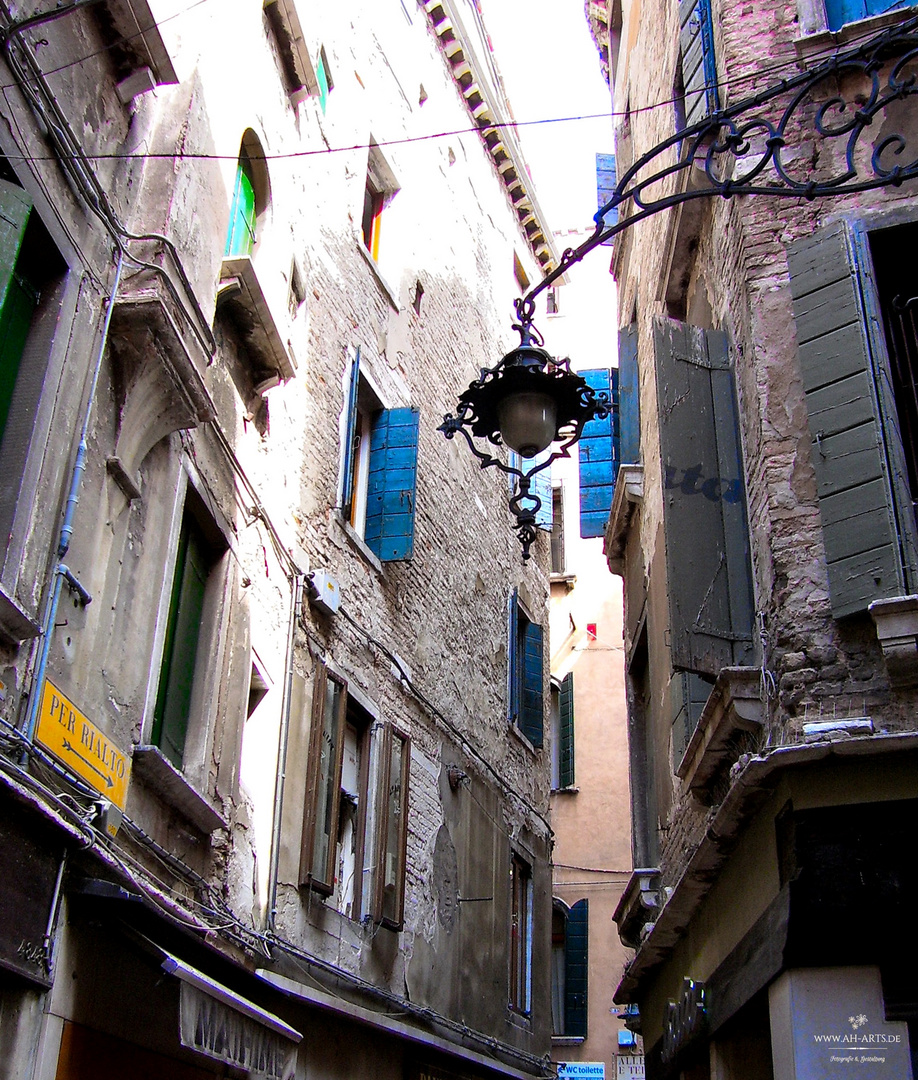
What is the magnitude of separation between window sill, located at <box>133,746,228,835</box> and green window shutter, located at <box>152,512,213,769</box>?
280 mm

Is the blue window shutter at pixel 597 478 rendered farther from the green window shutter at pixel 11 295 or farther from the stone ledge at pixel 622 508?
Answer: the green window shutter at pixel 11 295

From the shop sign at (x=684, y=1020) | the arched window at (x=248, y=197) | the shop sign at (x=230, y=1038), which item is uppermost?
the arched window at (x=248, y=197)

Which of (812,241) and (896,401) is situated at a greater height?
(812,241)

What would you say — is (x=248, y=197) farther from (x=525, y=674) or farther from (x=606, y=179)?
(x=525, y=674)

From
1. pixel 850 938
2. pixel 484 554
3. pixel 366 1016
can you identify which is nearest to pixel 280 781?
pixel 366 1016

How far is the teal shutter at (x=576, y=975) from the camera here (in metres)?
17.2

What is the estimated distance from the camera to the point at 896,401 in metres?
5.78

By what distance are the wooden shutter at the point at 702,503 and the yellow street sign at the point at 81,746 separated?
288 centimetres

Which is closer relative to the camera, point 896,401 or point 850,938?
point 850,938

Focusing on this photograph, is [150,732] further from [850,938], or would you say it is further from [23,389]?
[850,938]

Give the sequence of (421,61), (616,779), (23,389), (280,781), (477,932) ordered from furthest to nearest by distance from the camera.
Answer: (616,779)
(421,61)
(477,932)
(280,781)
(23,389)

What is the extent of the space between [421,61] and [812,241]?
10742 mm

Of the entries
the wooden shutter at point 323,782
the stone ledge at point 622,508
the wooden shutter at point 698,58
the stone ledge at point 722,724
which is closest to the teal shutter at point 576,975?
the stone ledge at point 622,508

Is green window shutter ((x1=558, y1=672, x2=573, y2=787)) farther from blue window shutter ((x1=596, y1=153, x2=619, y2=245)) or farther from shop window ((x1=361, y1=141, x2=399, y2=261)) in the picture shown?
shop window ((x1=361, y1=141, x2=399, y2=261))
